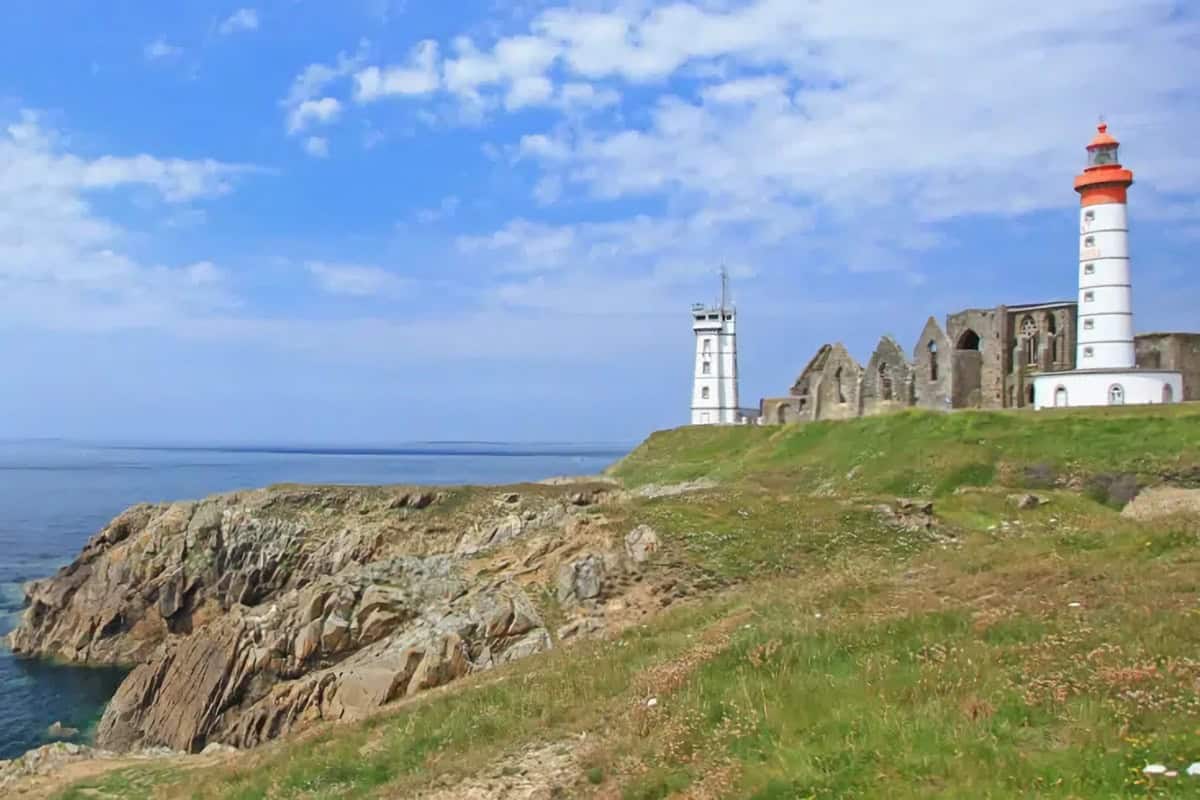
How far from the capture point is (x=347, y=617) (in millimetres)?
28922

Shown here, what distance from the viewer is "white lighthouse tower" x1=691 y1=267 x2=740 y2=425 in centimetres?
9550

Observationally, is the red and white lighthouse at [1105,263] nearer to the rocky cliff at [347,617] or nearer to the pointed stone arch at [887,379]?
the pointed stone arch at [887,379]

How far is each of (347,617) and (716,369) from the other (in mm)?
70891

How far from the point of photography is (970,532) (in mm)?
28969

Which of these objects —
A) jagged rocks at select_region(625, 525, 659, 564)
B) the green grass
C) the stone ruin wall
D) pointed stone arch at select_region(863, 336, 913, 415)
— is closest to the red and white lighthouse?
the stone ruin wall

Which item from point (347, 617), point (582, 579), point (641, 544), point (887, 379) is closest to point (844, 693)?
point (582, 579)

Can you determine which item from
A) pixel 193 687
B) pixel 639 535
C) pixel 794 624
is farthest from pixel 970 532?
pixel 193 687

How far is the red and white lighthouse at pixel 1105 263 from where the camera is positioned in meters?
51.7

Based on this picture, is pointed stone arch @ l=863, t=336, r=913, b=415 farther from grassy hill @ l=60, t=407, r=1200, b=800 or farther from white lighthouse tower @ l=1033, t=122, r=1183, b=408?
grassy hill @ l=60, t=407, r=1200, b=800

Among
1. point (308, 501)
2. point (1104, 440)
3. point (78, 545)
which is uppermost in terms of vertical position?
point (1104, 440)

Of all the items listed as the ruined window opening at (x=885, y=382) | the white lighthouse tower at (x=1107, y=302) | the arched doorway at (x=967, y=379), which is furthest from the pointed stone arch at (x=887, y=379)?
the white lighthouse tower at (x=1107, y=302)

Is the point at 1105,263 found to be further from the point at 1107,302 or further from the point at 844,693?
the point at 844,693

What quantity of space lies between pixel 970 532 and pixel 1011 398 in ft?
123

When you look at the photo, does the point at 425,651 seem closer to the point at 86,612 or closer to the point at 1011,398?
the point at 86,612
